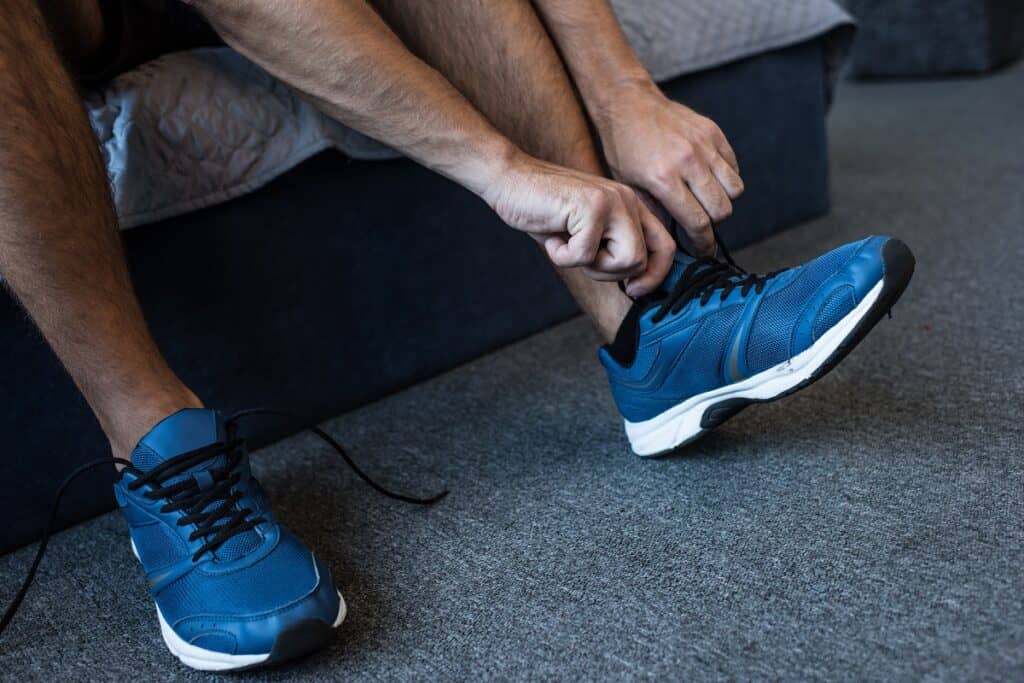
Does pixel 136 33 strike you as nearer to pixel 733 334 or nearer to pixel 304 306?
pixel 304 306

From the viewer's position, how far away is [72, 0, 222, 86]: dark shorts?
948 mm

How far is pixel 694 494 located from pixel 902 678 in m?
0.26

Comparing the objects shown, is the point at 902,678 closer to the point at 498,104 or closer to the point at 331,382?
the point at 498,104

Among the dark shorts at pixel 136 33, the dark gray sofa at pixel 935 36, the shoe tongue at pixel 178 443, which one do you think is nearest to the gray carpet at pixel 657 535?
the shoe tongue at pixel 178 443

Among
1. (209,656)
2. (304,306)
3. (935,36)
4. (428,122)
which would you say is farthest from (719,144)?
(935,36)

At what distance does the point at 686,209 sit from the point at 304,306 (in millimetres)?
443

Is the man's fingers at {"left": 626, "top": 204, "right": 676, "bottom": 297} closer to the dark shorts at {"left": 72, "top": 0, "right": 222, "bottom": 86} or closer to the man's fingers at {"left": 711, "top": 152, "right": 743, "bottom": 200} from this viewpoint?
the man's fingers at {"left": 711, "top": 152, "right": 743, "bottom": 200}

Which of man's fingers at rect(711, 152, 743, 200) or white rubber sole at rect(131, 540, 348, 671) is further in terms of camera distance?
man's fingers at rect(711, 152, 743, 200)

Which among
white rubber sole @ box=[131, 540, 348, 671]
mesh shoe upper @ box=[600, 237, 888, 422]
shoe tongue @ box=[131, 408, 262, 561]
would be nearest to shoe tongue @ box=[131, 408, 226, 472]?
shoe tongue @ box=[131, 408, 262, 561]

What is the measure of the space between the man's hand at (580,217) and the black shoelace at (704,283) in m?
0.04

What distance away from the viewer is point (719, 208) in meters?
0.84

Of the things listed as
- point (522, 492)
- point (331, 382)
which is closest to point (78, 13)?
point (331, 382)

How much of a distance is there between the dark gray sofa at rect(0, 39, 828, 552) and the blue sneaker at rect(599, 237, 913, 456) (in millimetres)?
314

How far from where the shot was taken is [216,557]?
2.34 feet
